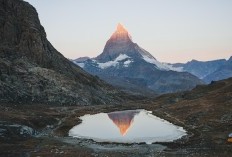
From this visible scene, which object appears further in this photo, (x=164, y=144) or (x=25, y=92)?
(x=25, y=92)

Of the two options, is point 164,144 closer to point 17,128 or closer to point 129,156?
point 129,156

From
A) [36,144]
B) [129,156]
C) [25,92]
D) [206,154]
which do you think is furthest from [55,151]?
[25,92]

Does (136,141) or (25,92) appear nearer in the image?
(136,141)

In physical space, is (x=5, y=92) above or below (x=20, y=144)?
above

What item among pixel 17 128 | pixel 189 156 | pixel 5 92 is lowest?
pixel 189 156

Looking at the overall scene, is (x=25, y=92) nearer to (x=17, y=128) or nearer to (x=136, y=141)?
(x=17, y=128)

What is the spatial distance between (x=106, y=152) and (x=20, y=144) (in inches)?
770

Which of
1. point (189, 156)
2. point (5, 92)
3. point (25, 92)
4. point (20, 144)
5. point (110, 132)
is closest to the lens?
point (189, 156)

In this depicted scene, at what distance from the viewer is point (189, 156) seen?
60.9m

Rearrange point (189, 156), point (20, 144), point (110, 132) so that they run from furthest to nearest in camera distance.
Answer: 1. point (110, 132)
2. point (20, 144)
3. point (189, 156)

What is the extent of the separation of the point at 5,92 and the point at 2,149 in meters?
99.9

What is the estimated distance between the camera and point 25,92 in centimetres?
18075

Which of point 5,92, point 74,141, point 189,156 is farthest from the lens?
point 5,92

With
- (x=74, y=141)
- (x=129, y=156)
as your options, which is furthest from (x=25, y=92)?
(x=129, y=156)
